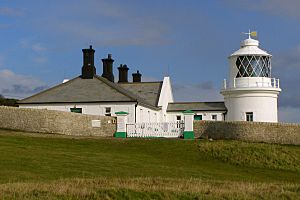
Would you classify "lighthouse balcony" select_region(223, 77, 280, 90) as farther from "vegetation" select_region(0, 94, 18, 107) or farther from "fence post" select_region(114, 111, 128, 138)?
"vegetation" select_region(0, 94, 18, 107)

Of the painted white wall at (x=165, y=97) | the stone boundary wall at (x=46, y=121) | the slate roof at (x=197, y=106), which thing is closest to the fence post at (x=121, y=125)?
the stone boundary wall at (x=46, y=121)

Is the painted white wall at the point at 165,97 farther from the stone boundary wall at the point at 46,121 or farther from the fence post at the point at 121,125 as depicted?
the stone boundary wall at the point at 46,121

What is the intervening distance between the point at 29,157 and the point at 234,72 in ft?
69.0

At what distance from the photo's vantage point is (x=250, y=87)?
118 ft

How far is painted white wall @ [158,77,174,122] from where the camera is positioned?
41156mm

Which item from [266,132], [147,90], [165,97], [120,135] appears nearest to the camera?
[266,132]

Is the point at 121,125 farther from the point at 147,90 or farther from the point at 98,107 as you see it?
the point at 147,90

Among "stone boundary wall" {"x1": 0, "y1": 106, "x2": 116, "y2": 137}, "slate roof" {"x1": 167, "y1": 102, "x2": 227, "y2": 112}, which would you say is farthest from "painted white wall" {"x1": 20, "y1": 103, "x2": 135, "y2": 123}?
"slate roof" {"x1": 167, "y1": 102, "x2": 227, "y2": 112}

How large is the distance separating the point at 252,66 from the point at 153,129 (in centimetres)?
824

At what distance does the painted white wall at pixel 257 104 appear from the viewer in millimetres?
35875

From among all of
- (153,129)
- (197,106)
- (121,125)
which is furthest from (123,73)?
(121,125)

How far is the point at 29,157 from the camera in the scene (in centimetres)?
1880

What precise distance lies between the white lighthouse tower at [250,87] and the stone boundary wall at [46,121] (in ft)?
31.0

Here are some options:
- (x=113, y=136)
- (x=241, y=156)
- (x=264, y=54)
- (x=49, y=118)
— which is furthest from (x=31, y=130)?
(x=264, y=54)
